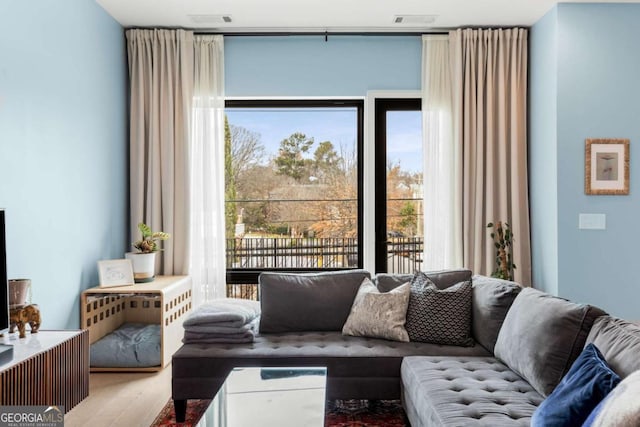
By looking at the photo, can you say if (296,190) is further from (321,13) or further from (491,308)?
(491,308)

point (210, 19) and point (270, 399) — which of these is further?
point (210, 19)

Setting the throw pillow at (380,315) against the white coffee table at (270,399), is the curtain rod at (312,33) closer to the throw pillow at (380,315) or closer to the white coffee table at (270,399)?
the throw pillow at (380,315)

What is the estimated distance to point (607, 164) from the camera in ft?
13.3

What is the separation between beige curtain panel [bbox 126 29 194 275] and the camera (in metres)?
4.63

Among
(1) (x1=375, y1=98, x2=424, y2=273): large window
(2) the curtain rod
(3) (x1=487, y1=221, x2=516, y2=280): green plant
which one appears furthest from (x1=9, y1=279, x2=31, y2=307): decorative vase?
(3) (x1=487, y1=221, x2=516, y2=280): green plant

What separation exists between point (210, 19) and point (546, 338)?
359 cm

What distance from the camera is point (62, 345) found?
101 inches

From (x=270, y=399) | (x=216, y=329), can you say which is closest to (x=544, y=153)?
(x=216, y=329)

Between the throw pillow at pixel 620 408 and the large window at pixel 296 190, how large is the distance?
138 inches

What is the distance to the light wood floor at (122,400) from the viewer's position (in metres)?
2.96

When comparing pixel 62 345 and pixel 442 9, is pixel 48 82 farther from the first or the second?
pixel 442 9

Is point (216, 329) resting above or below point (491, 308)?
below

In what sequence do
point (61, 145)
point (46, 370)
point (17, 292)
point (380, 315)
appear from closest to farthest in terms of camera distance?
point (46, 370)
point (17, 292)
point (380, 315)
point (61, 145)

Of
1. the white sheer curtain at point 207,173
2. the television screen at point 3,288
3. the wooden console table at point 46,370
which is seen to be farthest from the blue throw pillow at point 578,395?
the white sheer curtain at point 207,173
